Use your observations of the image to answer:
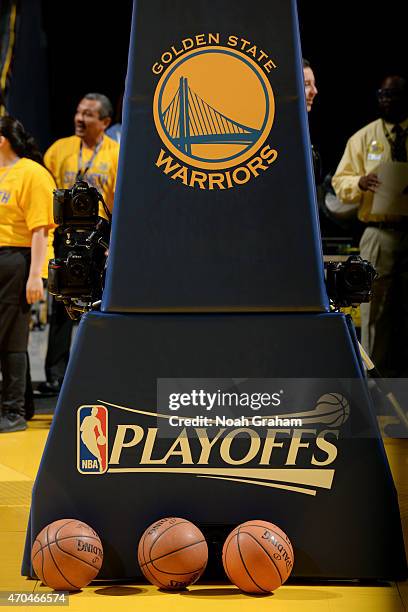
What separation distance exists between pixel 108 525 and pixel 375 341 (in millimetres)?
3636

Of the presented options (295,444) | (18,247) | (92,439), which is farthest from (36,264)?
(295,444)

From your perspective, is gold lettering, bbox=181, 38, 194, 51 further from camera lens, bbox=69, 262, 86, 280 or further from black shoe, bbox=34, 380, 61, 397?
black shoe, bbox=34, 380, 61, 397

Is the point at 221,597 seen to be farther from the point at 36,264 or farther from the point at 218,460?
the point at 36,264

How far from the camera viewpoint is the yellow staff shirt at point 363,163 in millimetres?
6578

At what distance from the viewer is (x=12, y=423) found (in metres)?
6.40

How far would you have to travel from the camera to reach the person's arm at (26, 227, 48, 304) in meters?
6.24

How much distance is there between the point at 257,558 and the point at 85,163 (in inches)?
180

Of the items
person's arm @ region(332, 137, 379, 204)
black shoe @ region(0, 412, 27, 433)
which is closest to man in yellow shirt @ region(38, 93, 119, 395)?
black shoe @ region(0, 412, 27, 433)

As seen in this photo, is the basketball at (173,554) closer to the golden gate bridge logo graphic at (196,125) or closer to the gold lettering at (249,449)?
Answer: the gold lettering at (249,449)

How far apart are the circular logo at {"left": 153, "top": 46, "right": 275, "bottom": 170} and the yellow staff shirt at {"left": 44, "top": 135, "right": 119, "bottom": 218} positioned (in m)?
3.57

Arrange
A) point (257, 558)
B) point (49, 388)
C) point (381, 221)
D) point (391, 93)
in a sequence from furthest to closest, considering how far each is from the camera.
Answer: point (49, 388), point (381, 221), point (391, 93), point (257, 558)

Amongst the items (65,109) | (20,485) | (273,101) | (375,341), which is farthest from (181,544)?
(65,109)

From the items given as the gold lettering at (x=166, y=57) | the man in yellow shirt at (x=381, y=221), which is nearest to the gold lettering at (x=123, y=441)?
the gold lettering at (x=166, y=57)

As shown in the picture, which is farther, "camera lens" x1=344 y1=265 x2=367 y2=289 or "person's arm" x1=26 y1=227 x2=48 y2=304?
"person's arm" x1=26 y1=227 x2=48 y2=304
